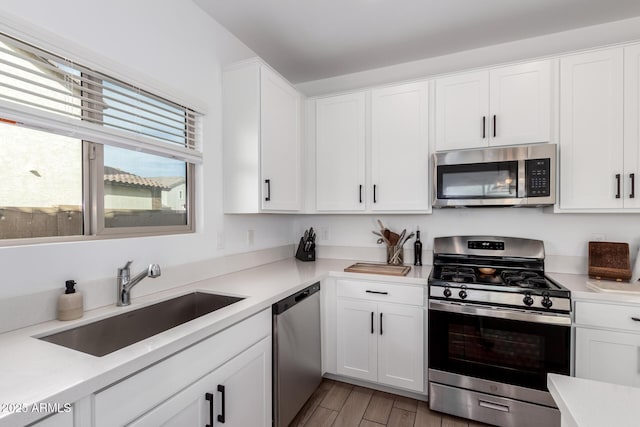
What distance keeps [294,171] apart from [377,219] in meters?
0.88

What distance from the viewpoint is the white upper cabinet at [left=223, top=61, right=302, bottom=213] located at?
2.09 m

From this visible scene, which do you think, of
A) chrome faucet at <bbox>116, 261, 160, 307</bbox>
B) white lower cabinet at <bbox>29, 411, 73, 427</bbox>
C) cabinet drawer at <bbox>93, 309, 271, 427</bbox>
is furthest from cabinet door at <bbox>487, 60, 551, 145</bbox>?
white lower cabinet at <bbox>29, 411, 73, 427</bbox>

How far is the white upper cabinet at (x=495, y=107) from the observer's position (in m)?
2.08

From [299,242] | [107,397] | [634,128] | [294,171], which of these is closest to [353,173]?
[294,171]

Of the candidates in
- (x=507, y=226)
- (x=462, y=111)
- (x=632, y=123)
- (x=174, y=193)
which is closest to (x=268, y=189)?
(x=174, y=193)

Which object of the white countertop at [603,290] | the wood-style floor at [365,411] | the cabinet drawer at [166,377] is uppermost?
the white countertop at [603,290]

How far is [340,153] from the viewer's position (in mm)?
2646

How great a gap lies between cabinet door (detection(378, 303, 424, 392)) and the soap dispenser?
170 centimetres

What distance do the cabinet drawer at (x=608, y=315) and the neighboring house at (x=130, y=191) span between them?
2497 mm

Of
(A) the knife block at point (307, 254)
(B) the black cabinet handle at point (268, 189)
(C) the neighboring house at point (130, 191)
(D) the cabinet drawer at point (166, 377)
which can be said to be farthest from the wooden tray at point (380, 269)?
(C) the neighboring house at point (130, 191)

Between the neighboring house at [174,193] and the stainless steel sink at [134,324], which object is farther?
the neighboring house at [174,193]

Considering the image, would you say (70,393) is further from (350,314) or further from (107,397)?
(350,314)

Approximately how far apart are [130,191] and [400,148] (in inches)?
73.7

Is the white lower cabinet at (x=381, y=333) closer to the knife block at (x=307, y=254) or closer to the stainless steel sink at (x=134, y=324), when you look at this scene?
the knife block at (x=307, y=254)
